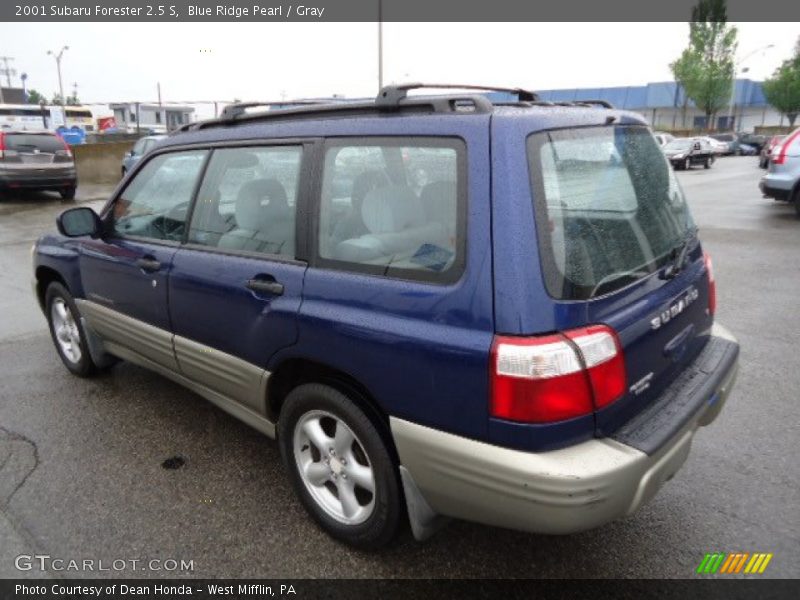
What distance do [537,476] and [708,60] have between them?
202 ft

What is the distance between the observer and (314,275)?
7.79 ft

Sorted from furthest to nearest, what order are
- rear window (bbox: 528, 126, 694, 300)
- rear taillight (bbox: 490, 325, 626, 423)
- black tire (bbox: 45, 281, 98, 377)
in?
black tire (bbox: 45, 281, 98, 377)
rear window (bbox: 528, 126, 694, 300)
rear taillight (bbox: 490, 325, 626, 423)

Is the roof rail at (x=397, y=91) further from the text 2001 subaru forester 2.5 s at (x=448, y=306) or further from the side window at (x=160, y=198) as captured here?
the side window at (x=160, y=198)

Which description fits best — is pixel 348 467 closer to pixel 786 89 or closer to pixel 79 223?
pixel 79 223

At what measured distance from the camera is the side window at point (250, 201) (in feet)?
8.52

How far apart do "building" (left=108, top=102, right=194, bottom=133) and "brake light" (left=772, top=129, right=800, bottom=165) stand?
24.0 metres

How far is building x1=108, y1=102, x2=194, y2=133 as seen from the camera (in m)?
29.5

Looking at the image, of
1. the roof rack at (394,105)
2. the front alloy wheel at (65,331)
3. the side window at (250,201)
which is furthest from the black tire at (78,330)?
the roof rack at (394,105)

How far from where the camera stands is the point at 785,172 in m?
11.2

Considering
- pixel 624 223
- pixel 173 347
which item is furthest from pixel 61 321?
pixel 624 223

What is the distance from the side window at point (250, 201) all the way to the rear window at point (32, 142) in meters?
14.5

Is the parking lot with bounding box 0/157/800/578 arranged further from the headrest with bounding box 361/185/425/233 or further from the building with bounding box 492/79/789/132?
the building with bounding box 492/79/789/132

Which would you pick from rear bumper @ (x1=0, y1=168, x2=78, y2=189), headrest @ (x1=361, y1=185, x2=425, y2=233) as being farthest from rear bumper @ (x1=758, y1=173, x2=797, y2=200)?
rear bumper @ (x1=0, y1=168, x2=78, y2=189)

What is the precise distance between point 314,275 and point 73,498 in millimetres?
1665
